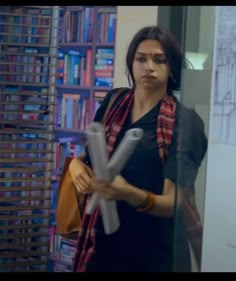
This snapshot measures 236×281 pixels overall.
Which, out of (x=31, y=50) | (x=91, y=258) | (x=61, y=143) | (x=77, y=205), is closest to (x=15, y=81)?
(x=31, y=50)

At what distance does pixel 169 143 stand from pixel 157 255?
0.68 ft

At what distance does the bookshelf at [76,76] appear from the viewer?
3.50 feet

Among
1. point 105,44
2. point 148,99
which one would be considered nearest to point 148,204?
point 148,99

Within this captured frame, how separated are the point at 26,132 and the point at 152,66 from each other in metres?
0.72

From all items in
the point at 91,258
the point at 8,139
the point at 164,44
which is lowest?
the point at 91,258

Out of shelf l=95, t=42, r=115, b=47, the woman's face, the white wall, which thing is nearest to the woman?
the woman's face

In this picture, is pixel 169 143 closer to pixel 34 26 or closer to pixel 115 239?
pixel 115 239

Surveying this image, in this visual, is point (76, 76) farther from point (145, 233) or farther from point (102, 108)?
point (145, 233)

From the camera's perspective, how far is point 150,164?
838 millimetres

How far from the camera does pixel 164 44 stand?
2.83 ft

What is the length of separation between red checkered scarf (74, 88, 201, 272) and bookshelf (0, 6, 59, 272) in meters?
0.39

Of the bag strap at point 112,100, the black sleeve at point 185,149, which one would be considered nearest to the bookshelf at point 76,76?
the bag strap at point 112,100

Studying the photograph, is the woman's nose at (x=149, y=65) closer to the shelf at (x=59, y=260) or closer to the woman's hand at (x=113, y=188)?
the woman's hand at (x=113, y=188)

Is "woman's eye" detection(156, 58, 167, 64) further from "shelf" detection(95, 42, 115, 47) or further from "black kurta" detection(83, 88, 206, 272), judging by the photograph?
"shelf" detection(95, 42, 115, 47)
